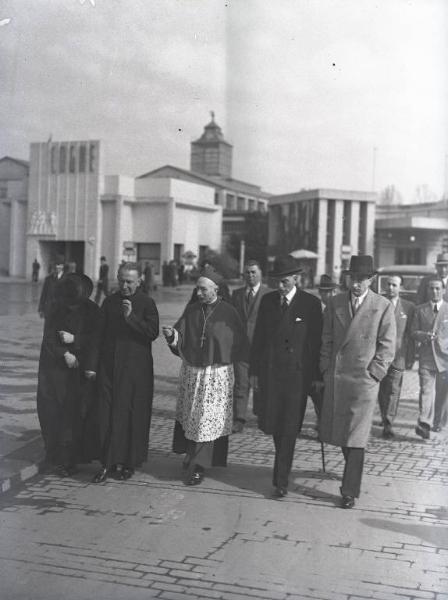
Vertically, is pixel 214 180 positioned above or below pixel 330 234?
above

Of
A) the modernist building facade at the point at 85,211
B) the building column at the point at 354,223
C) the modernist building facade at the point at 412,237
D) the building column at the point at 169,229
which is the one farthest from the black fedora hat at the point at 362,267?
the building column at the point at 354,223

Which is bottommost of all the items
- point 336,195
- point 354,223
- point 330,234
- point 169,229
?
point 169,229

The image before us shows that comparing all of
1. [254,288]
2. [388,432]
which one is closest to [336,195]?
[254,288]

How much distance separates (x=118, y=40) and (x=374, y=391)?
592 centimetres

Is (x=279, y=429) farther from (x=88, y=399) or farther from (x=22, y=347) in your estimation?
(x=22, y=347)

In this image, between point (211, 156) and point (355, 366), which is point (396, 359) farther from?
point (211, 156)

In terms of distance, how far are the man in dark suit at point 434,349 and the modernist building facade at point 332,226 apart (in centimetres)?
5100

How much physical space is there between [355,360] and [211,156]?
74.3 metres

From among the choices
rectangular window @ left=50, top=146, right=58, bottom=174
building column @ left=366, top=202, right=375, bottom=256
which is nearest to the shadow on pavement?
rectangular window @ left=50, top=146, right=58, bottom=174

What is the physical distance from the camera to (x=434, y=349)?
8062 millimetres

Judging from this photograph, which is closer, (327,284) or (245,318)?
(245,318)

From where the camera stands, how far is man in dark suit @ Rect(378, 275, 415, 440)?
25.9ft

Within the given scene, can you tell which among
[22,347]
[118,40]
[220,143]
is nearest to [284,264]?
[118,40]

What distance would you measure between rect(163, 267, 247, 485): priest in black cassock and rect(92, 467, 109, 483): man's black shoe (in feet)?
2.07
